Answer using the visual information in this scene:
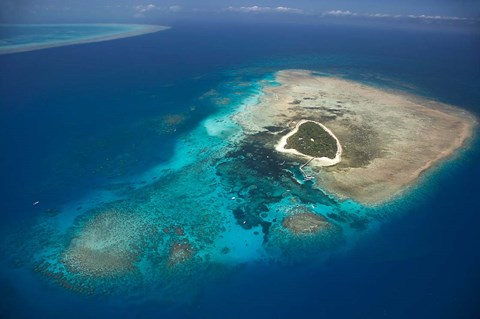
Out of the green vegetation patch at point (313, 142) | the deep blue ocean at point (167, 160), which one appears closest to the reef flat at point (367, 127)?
the green vegetation patch at point (313, 142)

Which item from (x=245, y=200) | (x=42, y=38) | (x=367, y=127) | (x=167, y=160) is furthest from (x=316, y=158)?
(x=42, y=38)

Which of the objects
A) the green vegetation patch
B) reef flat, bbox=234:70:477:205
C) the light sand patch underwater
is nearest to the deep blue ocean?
the light sand patch underwater

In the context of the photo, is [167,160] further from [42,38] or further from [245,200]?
[42,38]

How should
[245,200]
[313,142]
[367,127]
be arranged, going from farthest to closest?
[367,127], [313,142], [245,200]

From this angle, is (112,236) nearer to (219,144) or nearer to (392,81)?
(219,144)

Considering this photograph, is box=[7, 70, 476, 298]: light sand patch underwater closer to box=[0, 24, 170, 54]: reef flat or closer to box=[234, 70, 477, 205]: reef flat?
box=[234, 70, 477, 205]: reef flat
